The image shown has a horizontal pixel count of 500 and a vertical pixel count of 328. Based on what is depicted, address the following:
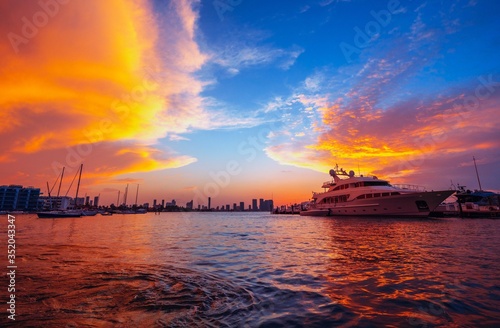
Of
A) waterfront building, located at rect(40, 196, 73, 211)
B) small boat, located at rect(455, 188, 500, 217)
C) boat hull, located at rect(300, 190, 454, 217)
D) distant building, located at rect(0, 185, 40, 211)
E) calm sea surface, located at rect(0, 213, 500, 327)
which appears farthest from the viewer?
distant building, located at rect(0, 185, 40, 211)

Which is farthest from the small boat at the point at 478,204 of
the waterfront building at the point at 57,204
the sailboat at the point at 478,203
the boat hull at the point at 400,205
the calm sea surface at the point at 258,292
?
the waterfront building at the point at 57,204

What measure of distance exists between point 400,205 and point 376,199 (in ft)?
12.3

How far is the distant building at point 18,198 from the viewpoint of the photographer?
12273cm

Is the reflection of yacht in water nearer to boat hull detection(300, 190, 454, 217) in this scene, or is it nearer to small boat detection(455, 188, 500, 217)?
boat hull detection(300, 190, 454, 217)

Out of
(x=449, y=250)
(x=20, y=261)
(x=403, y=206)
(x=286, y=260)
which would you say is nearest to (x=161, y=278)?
(x=286, y=260)

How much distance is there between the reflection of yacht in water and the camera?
39.1 metres

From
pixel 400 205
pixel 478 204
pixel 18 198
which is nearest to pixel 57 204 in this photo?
pixel 18 198

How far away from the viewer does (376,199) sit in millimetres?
43500

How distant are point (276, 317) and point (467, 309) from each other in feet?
13.2

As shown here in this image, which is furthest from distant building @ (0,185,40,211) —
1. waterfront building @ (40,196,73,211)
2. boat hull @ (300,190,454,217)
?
boat hull @ (300,190,454,217)

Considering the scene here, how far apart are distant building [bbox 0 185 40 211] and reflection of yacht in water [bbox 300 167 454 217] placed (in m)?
152

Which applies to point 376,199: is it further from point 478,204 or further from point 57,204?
point 57,204

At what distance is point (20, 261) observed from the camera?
391 inches

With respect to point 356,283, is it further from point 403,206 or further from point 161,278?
point 403,206
